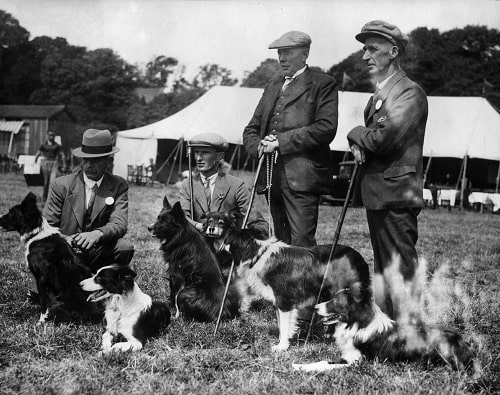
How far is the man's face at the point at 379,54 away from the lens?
383cm

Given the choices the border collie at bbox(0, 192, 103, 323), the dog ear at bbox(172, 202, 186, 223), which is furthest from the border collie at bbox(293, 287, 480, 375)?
the border collie at bbox(0, 192, 103, 323)

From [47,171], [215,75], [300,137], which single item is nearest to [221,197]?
[300,137]

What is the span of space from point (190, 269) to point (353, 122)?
17.9 metres

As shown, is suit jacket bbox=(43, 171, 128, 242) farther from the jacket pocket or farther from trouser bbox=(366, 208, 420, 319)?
the jacket pocket

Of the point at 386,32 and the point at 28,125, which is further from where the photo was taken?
the point at 28,125

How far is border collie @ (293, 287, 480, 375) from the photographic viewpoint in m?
3.30

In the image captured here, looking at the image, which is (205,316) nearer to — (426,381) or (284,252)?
(284,252)

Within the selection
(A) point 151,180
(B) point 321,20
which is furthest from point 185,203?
(A) point 151,180

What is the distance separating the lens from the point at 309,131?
14.2 ft

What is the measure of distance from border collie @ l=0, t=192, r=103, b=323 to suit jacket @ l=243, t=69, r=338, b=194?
199 centimetres

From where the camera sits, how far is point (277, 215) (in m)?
4.75

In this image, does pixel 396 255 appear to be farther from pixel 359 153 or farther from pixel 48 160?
pixel 48 160

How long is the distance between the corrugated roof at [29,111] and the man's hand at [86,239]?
138 ft

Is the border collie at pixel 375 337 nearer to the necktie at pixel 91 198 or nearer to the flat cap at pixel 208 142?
the flat cap at pixel 208 142
